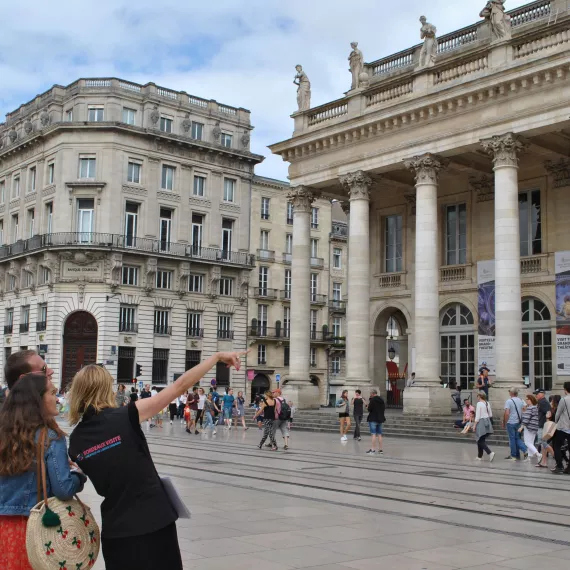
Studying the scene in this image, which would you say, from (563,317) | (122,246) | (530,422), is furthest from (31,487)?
(122,246)

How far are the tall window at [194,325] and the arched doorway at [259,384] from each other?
249 inches

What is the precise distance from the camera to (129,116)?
5497 cm

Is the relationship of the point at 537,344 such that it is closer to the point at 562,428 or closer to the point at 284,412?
the point at 284,412

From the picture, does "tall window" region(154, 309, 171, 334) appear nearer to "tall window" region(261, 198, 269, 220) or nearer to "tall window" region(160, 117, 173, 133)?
"tall window" region(261, 198, 269, 220)

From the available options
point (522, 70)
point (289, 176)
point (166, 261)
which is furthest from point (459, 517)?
point (166, 261)

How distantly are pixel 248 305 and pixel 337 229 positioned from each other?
14.6 metres

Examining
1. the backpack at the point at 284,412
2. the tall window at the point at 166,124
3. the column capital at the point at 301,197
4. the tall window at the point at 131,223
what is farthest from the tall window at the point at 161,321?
the backpack at the point at 284,412

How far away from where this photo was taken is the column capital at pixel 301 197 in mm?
35562

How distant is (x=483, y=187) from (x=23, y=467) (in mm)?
31593

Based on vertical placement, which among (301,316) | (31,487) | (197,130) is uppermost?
(197,130)

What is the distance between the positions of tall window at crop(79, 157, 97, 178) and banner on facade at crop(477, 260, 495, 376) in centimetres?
3043

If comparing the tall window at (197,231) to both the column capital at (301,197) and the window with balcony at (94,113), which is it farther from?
the column capital at (301,197)

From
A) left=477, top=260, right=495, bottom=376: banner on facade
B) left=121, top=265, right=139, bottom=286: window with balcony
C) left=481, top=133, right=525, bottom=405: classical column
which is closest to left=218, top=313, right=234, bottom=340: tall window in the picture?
left=121, top=265, right=139, bottom=286: window with balcony

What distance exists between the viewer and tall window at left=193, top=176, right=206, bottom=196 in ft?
189
